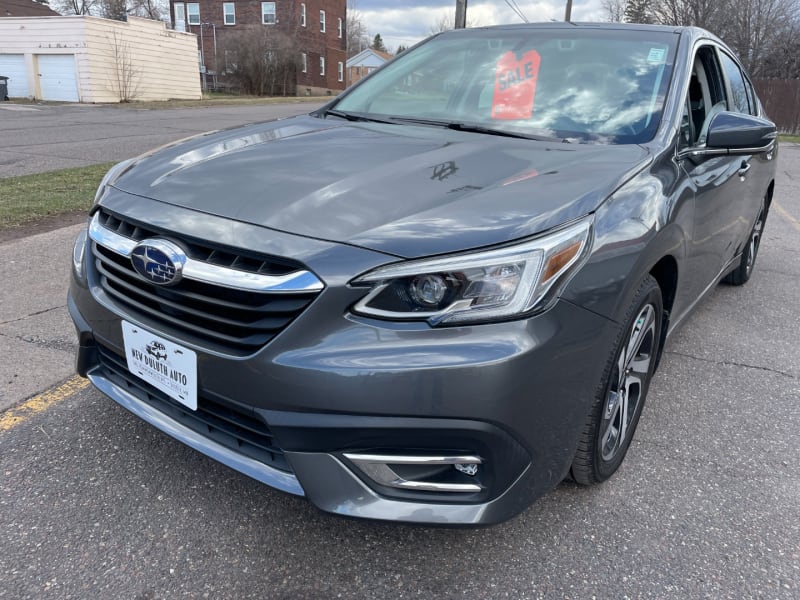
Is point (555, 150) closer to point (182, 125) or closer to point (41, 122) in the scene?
point (182, 125)


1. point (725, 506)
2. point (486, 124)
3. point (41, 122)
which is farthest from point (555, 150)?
point (41, 122)

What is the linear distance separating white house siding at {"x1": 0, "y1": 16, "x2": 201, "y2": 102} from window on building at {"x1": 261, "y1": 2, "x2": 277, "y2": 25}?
14.3m

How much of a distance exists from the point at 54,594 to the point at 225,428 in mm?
666

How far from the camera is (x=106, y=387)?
2311 millimetres

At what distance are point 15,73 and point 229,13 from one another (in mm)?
20063

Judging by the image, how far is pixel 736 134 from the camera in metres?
2.70

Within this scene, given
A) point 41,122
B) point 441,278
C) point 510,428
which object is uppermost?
point 441,278

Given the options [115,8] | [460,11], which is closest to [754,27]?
[460,11]

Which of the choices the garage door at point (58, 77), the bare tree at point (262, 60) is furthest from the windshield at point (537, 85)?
the bare tree at point (262, 60)

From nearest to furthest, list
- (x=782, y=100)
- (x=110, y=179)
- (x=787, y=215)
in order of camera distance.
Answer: (x=110, y=179) → (x=787, y=215) → (x=782, y=100)

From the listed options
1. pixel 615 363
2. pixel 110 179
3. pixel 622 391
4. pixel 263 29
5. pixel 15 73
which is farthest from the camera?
pixel 263 29

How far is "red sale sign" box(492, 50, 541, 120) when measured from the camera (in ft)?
9.66

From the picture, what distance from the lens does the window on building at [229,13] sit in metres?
44.4

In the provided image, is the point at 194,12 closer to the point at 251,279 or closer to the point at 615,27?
the point at 615,27
